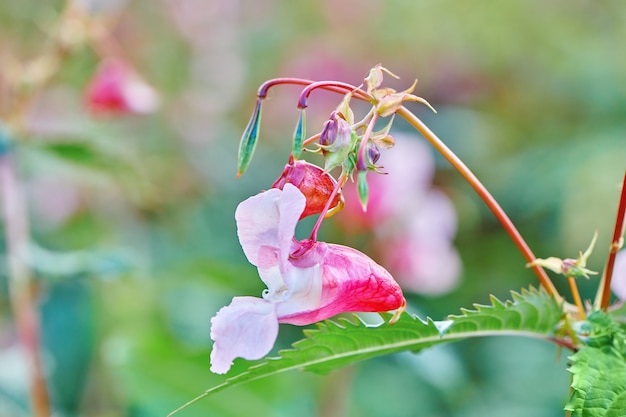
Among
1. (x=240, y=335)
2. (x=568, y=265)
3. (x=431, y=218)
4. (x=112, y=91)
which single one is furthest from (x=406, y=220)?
(x=240, y=335)

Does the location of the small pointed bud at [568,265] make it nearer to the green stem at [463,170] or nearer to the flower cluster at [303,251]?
the green stem at [463,170]

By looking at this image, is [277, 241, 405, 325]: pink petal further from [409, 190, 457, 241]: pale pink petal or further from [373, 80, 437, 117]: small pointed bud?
[409, 190, 457, 241]: pale pink petal

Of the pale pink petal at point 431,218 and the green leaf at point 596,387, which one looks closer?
the green leaf at point 596,387

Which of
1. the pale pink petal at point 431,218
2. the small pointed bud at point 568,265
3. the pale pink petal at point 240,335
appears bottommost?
the pale pink petal at point 240,335

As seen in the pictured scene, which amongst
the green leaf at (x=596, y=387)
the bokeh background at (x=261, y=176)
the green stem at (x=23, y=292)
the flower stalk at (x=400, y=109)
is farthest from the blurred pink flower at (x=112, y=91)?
the green leaf at (x=596, y=387)

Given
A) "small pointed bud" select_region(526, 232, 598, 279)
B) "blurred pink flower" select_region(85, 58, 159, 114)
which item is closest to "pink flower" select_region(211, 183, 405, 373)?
"small pointed bud" select_region(526, 232, 598, 279)

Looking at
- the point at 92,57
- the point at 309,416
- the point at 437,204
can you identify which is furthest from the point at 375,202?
the point at 92,57

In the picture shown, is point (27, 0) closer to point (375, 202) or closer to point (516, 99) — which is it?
point (516, 99)
